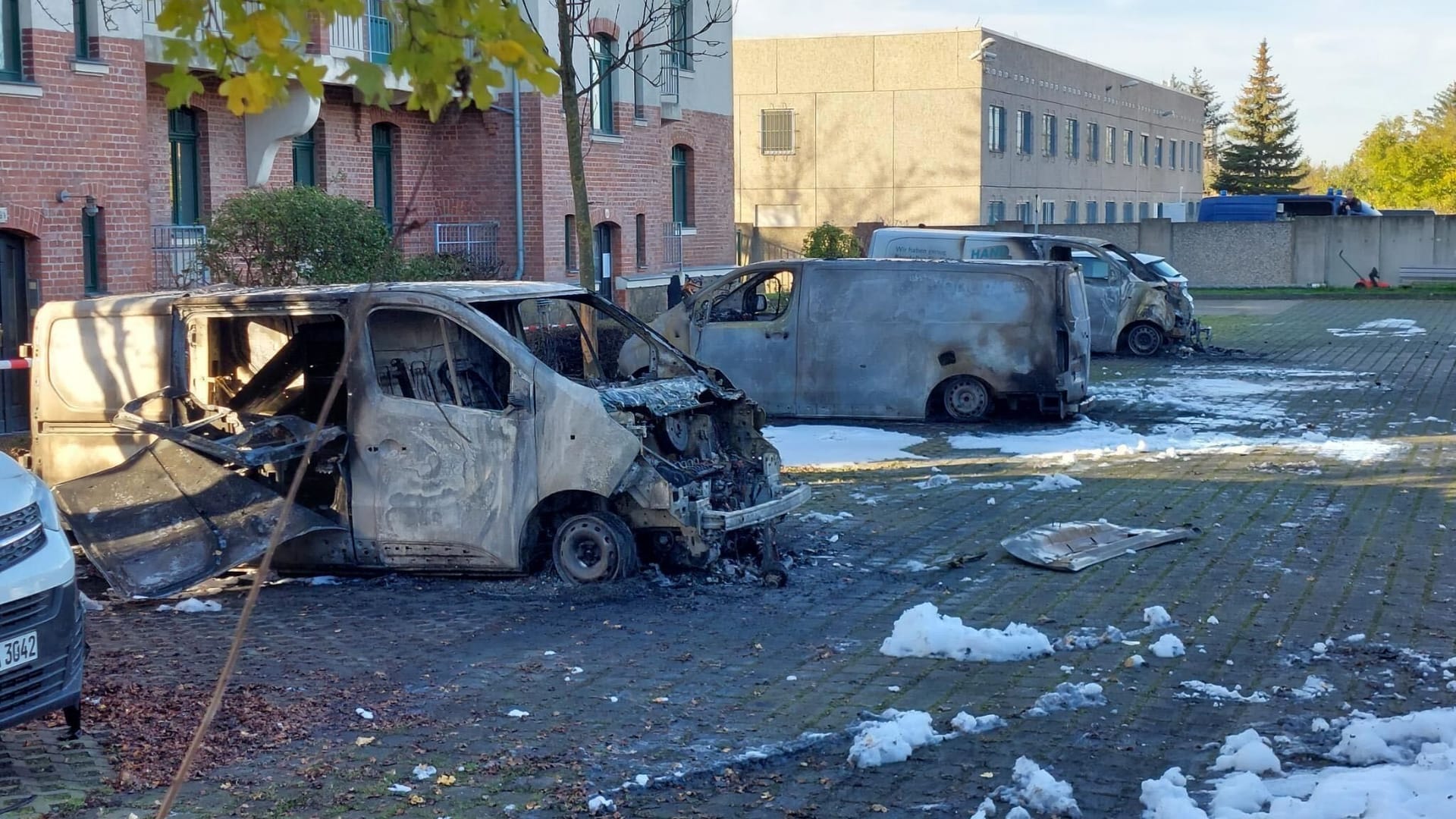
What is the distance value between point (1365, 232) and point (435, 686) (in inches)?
1614

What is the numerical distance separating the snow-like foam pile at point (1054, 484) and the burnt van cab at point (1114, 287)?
1059 cm

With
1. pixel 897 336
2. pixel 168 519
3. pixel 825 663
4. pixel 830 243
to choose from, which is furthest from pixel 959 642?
pixel 830 243

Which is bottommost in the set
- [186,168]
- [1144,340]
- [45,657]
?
[45,657]

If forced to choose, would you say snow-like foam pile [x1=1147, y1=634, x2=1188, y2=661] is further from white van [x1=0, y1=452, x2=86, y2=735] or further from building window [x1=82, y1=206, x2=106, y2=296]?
building window [x1=82, y1=206, x2=106, y2=296]

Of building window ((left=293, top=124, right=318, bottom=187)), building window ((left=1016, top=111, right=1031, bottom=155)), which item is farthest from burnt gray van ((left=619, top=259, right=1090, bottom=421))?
building window ((left=1016, top=111, right=1031, bottom=155))

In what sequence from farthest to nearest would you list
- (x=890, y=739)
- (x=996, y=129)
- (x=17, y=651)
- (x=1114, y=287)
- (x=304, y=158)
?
(x=996, y=129)
(x=304, y=158)
(x=1114, y=287)
(x=890, y=739)
(x=17, y=651)

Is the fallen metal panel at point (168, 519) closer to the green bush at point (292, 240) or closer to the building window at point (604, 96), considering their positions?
the green bush at point (292, 240)

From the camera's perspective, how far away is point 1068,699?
6.84 metres

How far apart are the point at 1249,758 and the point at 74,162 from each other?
1662 cm

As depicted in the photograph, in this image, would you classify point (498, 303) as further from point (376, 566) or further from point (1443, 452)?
point (1443, 452)

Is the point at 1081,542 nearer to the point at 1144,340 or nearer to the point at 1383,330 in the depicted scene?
the point at 1144,340

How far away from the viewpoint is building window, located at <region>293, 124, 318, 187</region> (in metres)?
25.0

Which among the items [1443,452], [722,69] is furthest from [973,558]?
[722,69]

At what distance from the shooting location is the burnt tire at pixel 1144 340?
2403 centimetres
